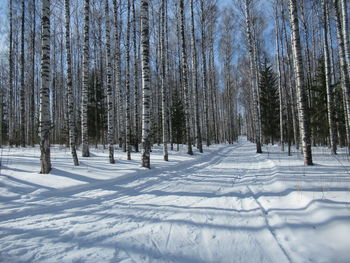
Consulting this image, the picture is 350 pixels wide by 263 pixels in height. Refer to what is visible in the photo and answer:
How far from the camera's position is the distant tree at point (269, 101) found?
2445 cm

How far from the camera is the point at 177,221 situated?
A: 3.35 metres

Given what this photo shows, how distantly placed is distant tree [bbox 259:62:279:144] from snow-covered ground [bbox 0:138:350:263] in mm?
20901

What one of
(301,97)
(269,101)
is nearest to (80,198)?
(301,97)

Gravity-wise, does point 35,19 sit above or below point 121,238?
above

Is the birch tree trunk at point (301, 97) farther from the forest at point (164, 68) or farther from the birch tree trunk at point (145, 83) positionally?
the birch tree trunk at point (145, 83)

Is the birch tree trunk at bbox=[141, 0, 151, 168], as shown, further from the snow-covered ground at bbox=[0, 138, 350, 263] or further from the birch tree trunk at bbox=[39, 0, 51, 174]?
the birch tree trunk at bbox=[39, 0, 51, 174]

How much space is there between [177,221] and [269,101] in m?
24.9

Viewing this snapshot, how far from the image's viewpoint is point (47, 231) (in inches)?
119

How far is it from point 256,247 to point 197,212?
52.4 inches

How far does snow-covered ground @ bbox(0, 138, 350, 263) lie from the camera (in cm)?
243

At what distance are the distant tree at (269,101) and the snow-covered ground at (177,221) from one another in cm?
2090

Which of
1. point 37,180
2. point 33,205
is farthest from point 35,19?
point 33,205

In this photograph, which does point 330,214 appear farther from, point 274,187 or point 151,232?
point 151,232

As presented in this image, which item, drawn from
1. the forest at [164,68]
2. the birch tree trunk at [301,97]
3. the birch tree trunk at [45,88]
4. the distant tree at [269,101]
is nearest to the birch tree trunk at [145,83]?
the forest at [164,68]
